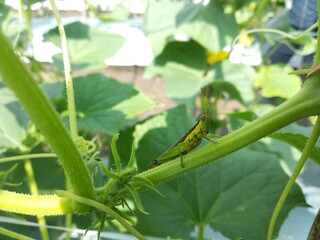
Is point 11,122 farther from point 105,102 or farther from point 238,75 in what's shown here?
point 238,75

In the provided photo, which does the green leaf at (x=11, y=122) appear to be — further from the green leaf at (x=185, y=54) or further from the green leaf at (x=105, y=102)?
the green leaf at (x=185, y=54)

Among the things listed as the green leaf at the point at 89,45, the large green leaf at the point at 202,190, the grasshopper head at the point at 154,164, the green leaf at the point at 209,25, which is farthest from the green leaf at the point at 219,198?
the green leaf at the point at 209,25

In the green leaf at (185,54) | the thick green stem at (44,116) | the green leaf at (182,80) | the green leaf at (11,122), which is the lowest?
the thick green stem at (44,116)

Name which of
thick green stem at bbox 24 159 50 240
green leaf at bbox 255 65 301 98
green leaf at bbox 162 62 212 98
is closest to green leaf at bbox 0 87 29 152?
thick green stem at bbox 24 159 50 240

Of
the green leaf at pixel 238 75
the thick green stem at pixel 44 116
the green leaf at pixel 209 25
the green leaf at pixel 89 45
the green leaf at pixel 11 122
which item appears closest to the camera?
the thick green stem at pixel 44 116

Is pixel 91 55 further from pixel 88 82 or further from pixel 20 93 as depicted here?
pixel 20 93

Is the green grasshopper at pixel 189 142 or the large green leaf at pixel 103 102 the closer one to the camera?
the green grasshopper at pixel 189 142
